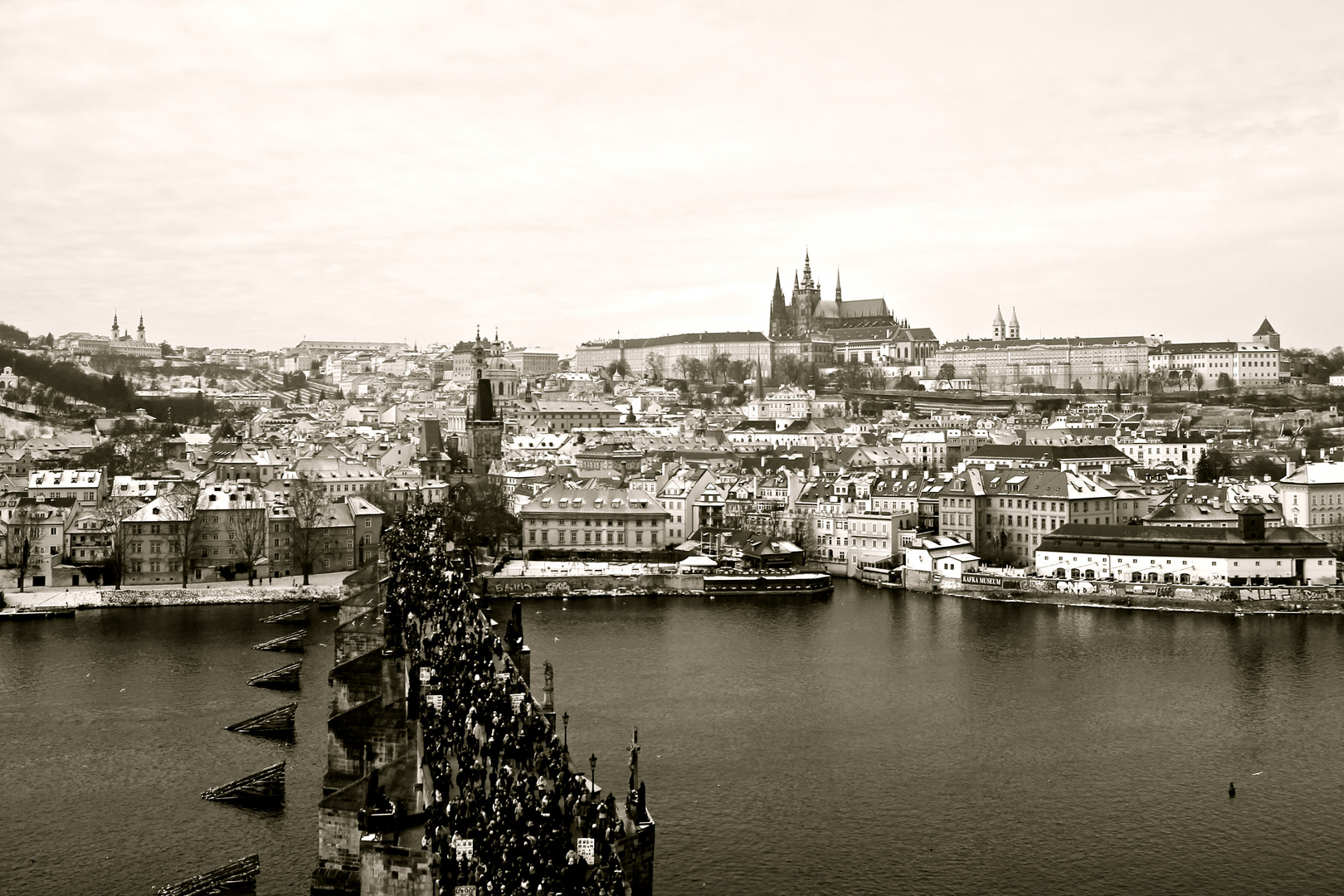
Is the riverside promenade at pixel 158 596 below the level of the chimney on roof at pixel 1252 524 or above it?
below

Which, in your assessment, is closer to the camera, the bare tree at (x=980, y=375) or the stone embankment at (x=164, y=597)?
the stone embankment at (x=164, y=597)

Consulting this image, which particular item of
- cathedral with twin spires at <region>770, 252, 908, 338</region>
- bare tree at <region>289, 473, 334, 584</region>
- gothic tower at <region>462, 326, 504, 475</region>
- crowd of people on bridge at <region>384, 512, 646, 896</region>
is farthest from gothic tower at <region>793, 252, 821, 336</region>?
crowd of people on bridge at <region>384, 512, 646, 896</region>

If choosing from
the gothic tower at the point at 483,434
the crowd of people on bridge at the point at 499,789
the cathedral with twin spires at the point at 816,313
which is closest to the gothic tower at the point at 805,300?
the cathedral with twin spires at the point at 816,313

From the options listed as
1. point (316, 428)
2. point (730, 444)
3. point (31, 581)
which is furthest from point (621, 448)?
point (31, 581)

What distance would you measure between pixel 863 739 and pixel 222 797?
863 centimetres

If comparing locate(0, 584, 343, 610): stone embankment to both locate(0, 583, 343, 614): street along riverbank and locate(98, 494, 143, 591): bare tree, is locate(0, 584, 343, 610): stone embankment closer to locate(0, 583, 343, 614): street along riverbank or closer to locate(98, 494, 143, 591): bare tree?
locate(0, 583, 343, 614): street along riverbank

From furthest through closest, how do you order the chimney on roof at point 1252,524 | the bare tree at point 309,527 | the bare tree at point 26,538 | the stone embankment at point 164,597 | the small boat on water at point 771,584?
the bare tree at point 309,527
the small boat on water at point 771,584
the bare tree at point 26,538
the chimney on roof at point 1252,524
the stone embankment at point 164,597

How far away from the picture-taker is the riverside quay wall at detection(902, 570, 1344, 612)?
102 feet

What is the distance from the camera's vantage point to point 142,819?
15891 millimetres

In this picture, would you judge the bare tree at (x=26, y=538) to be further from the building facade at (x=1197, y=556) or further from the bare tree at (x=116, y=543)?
the building facade at (x=1197, y=556)

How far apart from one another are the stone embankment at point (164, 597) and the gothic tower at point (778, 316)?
80.6 m

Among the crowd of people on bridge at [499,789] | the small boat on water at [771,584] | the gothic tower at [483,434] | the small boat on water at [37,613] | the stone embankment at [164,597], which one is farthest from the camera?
the gothic tower at [483,434]

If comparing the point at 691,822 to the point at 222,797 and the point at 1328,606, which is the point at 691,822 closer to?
the point at 222,797

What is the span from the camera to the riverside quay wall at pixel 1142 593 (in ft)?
102
